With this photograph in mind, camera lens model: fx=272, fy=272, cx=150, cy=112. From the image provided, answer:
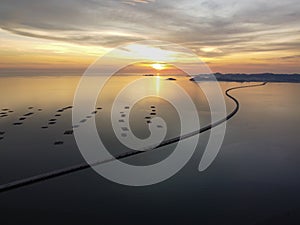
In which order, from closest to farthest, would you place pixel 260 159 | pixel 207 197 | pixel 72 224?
pixel 72 224, pixel 207 197, pixel 260 159

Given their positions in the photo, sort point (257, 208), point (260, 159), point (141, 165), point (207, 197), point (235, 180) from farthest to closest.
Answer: point (260, 159) → point (141, 165) → point (235, 180) → point (207, 197) → point (257, 208)

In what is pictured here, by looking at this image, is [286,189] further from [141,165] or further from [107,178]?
[107,178]

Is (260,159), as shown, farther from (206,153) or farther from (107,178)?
(107,178)

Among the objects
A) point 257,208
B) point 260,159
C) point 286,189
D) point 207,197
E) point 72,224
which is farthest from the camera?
point 260,159

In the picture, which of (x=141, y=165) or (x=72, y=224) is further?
(x=141, y=165)

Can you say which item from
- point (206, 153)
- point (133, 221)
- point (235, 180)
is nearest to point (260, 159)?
point (206, 153)

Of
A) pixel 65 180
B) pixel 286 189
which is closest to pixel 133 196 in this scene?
pixel 65 180

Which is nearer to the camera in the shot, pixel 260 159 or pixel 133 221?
pixel 133 221

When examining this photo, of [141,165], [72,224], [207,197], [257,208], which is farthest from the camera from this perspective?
[141,165]
